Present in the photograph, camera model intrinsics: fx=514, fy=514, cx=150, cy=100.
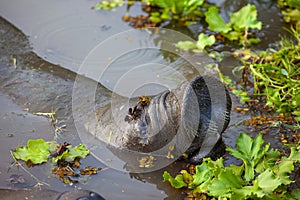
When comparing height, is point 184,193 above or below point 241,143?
below

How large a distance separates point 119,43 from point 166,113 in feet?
5.77

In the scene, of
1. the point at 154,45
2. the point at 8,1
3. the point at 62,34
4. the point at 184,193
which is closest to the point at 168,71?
the point at 154,45

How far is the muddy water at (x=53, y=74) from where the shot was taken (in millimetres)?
3578

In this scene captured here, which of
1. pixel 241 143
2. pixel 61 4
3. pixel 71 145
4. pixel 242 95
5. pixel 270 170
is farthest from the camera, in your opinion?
pixel 61 4

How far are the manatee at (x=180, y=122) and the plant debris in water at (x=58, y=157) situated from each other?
322 mm

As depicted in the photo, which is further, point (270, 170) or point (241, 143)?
point (241, 143)

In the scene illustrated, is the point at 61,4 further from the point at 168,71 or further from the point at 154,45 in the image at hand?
the point at 168,71

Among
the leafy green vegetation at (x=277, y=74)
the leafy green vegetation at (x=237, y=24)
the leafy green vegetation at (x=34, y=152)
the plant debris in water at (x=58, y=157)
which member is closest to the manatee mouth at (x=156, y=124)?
the plant debris in water at (x=58, y=157)

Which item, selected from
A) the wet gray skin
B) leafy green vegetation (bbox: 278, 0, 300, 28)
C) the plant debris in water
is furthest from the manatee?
leafy green vegetation (bbox: 278, 0, 300, 28)

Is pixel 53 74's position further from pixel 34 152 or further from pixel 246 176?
pixel 246 176

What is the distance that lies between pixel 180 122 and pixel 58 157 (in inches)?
35.5

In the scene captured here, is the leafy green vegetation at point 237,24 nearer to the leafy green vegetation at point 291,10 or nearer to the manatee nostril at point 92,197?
the leafy green vegetation at point 291,10

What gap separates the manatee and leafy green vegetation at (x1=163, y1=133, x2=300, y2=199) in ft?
0.60

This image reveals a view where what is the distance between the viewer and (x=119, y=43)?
5.22 meters
